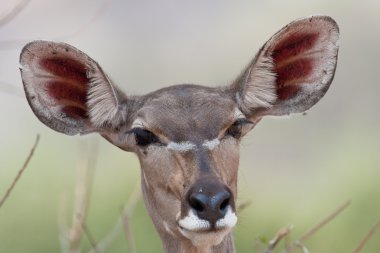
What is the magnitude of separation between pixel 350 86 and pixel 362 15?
1815 millimetres

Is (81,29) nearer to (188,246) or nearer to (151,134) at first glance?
(151,134)

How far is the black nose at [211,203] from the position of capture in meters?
Result: 8.41

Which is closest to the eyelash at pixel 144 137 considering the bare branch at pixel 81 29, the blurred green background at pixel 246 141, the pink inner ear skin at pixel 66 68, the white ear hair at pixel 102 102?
the white ear hair at pixel 102 102

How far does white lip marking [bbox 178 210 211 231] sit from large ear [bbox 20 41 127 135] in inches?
51.2

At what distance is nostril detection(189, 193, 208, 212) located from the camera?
27.6ft

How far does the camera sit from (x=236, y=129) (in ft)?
30.5

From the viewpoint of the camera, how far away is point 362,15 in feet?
73.6

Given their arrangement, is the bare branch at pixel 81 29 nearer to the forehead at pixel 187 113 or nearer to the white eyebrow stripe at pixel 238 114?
the forehead at pixel 187 113

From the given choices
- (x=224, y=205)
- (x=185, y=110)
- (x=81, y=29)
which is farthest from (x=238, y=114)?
(x=81, y=29)

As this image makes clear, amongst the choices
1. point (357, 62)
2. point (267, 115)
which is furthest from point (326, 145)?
point (267, 115)

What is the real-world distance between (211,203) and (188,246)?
875mm

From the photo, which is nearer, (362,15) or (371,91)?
(371,91)

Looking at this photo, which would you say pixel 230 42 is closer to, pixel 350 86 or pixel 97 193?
pixel 350 86

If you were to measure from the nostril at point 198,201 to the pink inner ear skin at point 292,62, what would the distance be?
1531 mm
